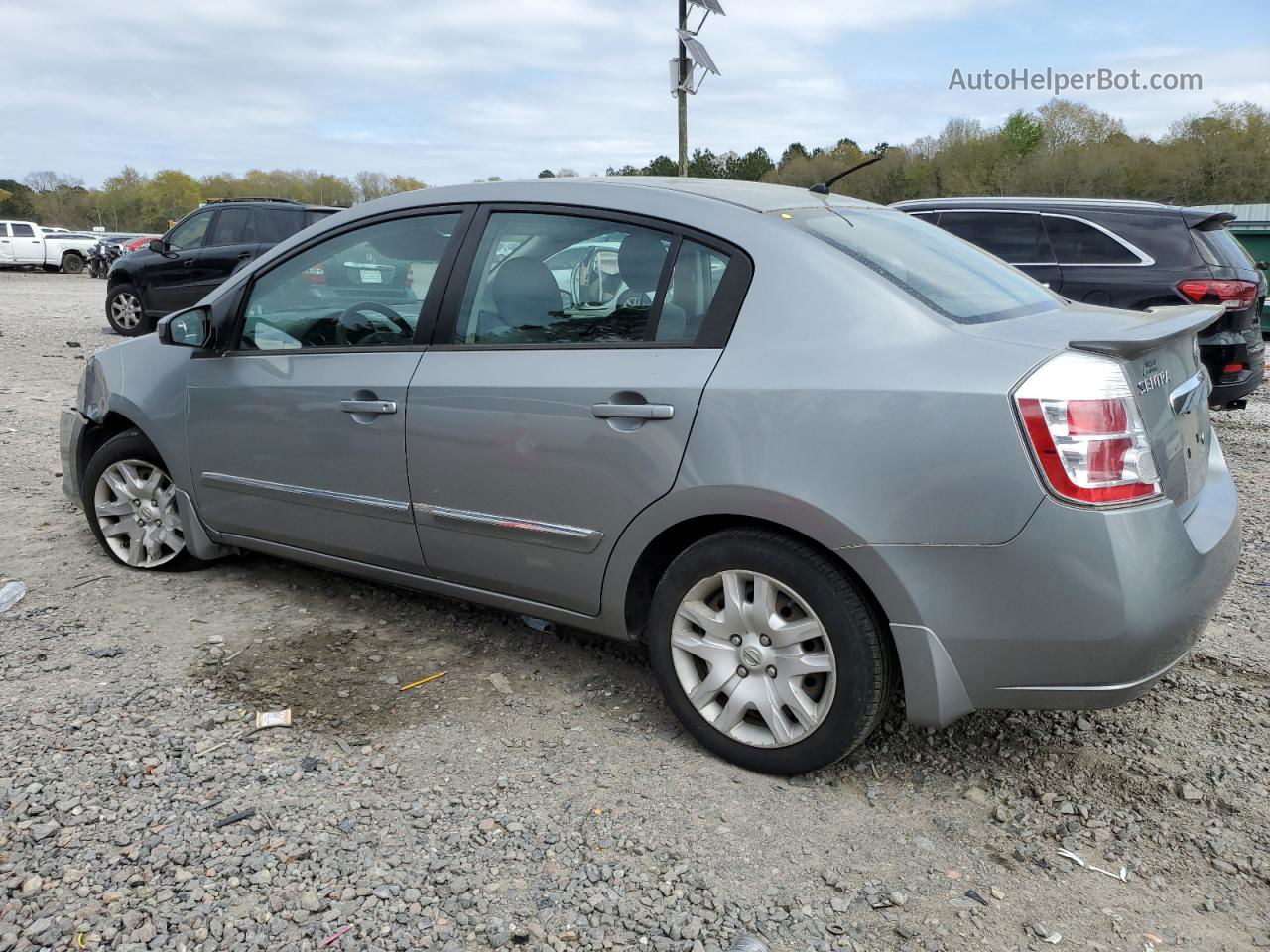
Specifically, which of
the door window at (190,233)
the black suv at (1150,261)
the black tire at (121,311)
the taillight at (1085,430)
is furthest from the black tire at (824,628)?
the black tire at (121,311)

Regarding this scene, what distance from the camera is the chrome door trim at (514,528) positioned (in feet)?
10.1

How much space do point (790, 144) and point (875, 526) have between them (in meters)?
72.8

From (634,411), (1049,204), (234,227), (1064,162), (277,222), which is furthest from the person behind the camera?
(1064,162)

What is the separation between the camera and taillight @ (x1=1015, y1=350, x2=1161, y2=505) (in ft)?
7.75

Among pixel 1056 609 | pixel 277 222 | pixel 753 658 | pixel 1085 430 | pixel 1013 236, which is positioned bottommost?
pixel 753 658

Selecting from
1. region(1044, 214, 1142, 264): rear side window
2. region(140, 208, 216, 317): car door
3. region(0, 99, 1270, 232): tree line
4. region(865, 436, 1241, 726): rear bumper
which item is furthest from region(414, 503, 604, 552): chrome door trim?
region(0, 99, 1270, 232): tree line

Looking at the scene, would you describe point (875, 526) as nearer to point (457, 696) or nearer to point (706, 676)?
point (706, 676)

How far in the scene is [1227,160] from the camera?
48.3 metres

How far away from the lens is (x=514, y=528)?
3223mm

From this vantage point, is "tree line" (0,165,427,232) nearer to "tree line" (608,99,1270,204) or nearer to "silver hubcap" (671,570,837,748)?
"tree line" (608,99,1270,204)

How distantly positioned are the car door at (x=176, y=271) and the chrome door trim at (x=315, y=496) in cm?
1112

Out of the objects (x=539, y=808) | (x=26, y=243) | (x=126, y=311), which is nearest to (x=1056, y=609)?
(x=539, y=808)

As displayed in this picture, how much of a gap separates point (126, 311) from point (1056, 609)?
14.8 m

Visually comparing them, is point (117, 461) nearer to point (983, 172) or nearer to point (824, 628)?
point (824, 628)
